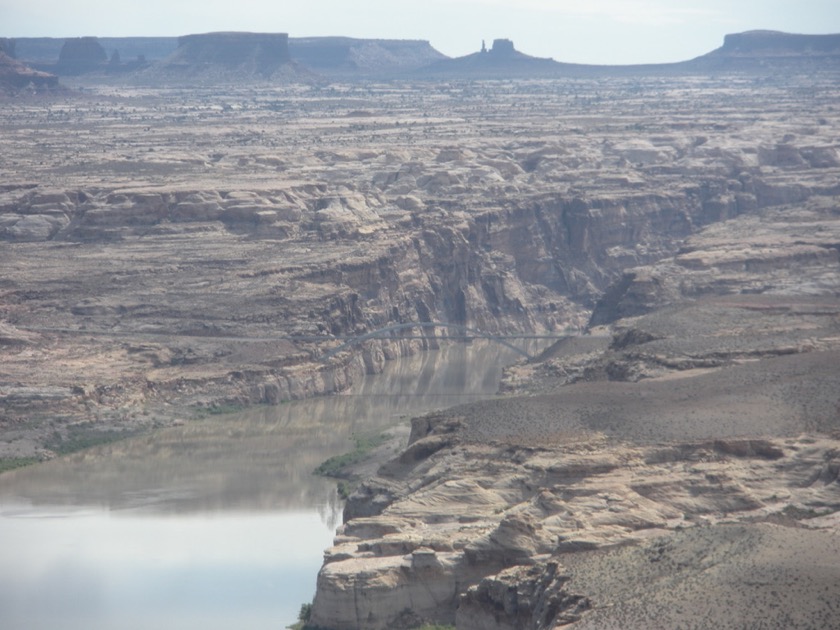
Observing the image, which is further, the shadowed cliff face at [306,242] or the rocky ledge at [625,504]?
the shadowed cliff face at [306,242]

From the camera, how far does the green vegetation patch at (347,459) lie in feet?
259

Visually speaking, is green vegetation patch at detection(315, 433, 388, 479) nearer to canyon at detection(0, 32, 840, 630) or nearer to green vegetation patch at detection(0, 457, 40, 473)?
canyon at detection(0, 32, 840, 630)

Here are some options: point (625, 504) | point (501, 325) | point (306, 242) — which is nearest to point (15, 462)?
point (625, 504)

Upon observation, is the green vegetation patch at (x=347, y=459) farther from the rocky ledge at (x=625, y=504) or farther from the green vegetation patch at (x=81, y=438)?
the green vegetation patch at (x=81, y=438)

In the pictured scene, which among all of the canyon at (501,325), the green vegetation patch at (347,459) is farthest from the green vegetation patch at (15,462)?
the green vegetation patch at (347,459)

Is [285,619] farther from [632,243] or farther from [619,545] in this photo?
[632,243]

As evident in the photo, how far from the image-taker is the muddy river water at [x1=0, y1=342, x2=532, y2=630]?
60.2 metres

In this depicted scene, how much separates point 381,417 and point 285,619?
33940mm

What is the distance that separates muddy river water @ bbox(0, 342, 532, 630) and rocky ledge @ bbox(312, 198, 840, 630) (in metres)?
4.28

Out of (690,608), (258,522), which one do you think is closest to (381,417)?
(258,522)

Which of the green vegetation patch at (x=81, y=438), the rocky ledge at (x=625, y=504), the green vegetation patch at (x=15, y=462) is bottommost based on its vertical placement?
the green vegetation patch at (x=81, y=438)

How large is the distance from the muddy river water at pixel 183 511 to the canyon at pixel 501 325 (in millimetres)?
2910

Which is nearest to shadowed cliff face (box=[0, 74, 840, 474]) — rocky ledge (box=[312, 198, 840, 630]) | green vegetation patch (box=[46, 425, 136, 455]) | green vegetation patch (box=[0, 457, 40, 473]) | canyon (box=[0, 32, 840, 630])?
canyon (box=[0, 32, 840, 630])

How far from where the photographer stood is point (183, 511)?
72375 mm
